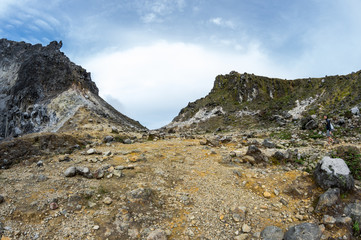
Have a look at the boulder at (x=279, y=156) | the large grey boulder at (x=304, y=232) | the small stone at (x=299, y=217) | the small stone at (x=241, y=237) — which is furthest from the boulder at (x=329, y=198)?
the boulder at (x=279, y=156)

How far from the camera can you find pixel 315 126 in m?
21.7

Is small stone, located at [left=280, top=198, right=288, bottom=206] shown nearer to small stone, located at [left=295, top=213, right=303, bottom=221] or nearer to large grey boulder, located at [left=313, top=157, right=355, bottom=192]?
small stone, located at [left=295, top=213, right=303, bottom=221]

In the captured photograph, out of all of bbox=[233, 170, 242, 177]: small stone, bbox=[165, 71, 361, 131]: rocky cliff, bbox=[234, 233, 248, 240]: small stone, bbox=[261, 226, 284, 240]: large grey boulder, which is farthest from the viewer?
bbox=[165, 71, 361, 131]: rocky cliff

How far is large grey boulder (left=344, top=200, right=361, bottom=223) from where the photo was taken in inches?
249

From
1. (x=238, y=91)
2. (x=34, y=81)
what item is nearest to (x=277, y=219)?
(x=34, y=81)

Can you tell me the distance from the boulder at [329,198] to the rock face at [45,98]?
103 ft

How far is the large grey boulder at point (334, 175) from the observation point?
7.77 m

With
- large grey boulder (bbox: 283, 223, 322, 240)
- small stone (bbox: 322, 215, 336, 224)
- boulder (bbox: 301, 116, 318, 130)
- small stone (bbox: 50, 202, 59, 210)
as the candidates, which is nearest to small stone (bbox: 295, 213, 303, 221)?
small stone (bbox: 322, 215, 336, 224)

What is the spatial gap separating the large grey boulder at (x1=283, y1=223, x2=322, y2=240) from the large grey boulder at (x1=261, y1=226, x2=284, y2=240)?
0.16 meters

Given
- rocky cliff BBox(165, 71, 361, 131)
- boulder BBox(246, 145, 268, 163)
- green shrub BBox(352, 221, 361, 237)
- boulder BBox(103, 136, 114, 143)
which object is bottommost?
green shrub BBox(352, 221, 361, 237)

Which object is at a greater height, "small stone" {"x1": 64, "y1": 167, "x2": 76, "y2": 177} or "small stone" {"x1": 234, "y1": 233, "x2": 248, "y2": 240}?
"small stone" {"x1": 64, "y1": 167, "x2": 76, "y2": 177}

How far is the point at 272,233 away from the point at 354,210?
9.90ft

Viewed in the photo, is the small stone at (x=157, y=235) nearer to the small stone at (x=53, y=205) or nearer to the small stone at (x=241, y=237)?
the small stone at (x=241, y=237)

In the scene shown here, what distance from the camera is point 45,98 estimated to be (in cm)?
3741
